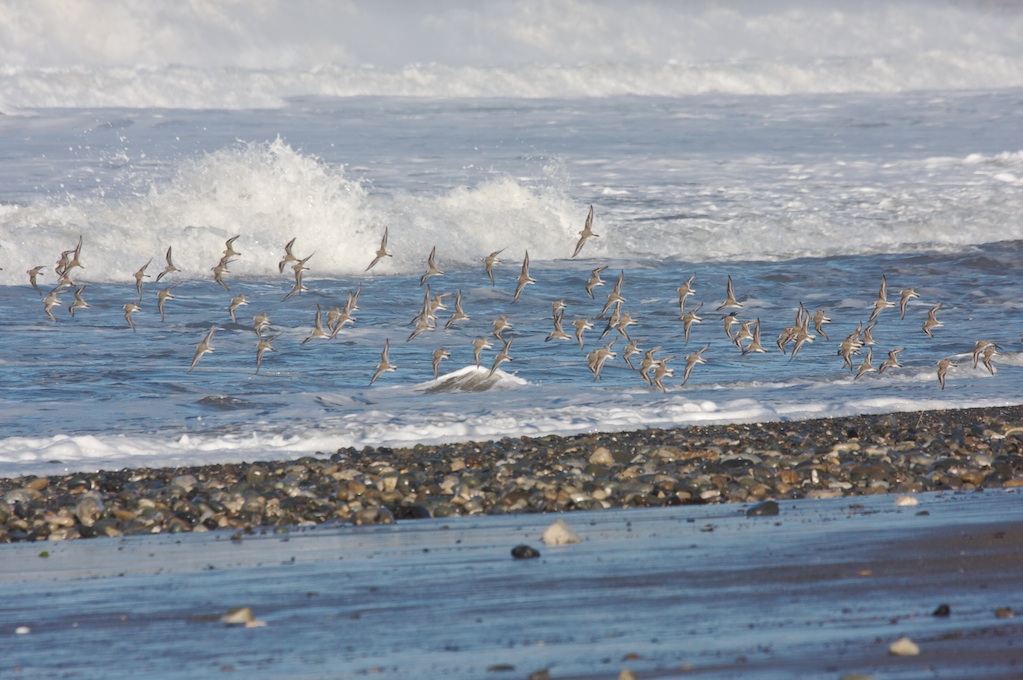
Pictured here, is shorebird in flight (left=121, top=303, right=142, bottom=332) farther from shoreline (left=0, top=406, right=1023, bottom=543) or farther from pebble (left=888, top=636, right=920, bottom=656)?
pebble (left=888, top=636, right=920, bottom=656)

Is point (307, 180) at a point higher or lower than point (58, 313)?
higher

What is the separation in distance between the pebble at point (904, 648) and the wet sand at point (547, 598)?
1.3 inches

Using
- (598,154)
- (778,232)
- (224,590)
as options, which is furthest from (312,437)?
(598,154)

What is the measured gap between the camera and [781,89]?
70125 millimetres

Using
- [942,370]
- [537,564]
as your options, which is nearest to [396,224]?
[942,370]

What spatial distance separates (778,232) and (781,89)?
144 ft

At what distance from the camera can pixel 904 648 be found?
403 cm

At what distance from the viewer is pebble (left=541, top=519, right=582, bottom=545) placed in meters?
6.19

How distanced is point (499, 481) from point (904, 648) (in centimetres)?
402

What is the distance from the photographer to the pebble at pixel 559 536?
6191 mm

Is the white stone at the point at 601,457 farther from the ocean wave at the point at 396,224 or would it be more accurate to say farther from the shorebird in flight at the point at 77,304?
the ocean wave at the point at 396,224

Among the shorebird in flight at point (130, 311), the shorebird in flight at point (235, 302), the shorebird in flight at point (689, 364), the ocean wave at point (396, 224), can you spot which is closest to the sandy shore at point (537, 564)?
the shorebird in flight at point (689, 364)

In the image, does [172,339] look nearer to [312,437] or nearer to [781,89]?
[312,437]

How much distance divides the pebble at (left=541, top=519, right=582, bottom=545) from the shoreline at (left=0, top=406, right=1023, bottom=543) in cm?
99
